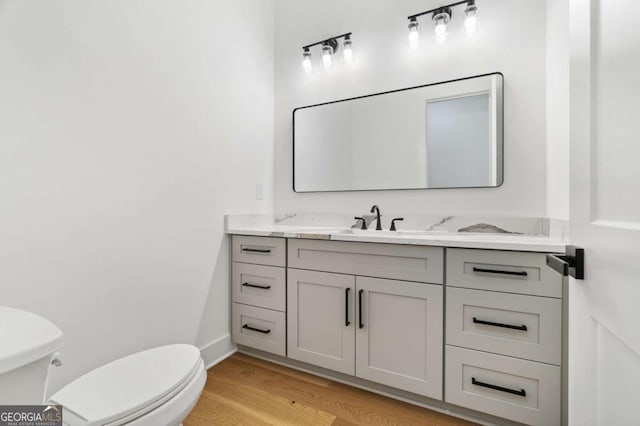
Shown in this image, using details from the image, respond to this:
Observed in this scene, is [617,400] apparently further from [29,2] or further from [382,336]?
[29,2]

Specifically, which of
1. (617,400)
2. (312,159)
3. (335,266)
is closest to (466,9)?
(312,159)

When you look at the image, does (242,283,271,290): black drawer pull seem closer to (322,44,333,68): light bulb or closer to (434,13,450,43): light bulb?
(322,44,333,68): light bulb

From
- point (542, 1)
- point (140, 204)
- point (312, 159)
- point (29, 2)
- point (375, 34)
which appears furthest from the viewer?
point (312, 159)

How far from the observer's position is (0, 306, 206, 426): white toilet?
23.2 inches

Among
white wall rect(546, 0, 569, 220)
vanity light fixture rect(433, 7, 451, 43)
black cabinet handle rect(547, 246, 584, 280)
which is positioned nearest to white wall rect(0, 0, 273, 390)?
vanity light fixture rect(433, 7, 451, 43)

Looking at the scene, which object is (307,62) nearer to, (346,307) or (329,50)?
(329,50)

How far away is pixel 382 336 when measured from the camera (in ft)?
5.26

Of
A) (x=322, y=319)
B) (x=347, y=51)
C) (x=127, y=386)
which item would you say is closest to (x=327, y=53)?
(x=347, y=51)

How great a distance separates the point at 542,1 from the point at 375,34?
0.97m

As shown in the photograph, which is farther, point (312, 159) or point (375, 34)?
point (312, 159)

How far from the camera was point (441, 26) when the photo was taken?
1.87 m

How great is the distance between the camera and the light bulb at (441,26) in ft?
6.11

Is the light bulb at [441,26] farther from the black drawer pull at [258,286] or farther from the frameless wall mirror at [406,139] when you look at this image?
the black drawer pull at [258,286]

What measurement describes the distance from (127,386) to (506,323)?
148cm
